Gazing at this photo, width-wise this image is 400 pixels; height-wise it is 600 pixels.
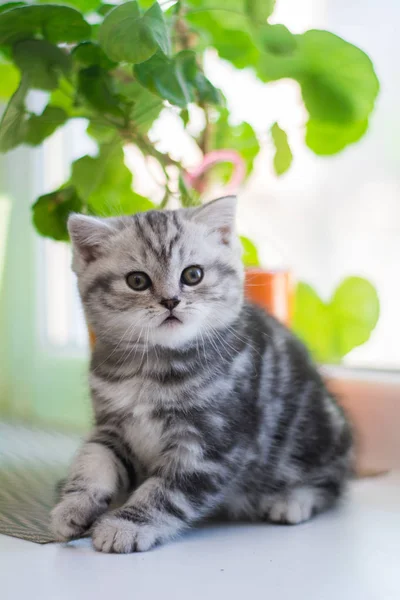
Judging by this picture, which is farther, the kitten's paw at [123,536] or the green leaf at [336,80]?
the green leaf at [336,80]

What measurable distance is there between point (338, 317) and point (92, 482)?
0.82 metres

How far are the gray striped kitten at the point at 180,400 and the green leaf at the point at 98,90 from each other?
0.36m

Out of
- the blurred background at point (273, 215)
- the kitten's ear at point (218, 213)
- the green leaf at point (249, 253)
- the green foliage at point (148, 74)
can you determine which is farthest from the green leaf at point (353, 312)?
the kitten's ear at point (218, 213)

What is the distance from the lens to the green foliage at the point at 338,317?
1674 millimetres

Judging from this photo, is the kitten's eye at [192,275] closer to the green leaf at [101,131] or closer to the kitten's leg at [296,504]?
the kitten's leg at [296,504]

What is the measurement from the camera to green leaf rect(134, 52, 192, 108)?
131 cm

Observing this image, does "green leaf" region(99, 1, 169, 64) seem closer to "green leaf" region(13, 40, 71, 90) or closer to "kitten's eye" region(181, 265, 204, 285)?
"green leaf" region(13, 40, 71, 90)

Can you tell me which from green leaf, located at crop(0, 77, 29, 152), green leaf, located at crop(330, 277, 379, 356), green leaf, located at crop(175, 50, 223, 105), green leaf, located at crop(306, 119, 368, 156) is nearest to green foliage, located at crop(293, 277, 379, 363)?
green leaf, located at crop(330, 277, 379, 356)

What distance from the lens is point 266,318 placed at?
1.38 m

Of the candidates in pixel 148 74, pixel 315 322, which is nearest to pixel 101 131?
pixel 148 74

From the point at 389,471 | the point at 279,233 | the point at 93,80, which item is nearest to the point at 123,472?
the point at 389,471

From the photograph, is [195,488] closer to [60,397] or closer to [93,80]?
[93,80]

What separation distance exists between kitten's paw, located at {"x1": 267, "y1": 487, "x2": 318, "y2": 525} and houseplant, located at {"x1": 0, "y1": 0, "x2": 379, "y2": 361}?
1.84 ft

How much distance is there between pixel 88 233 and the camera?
1203 millimetres
